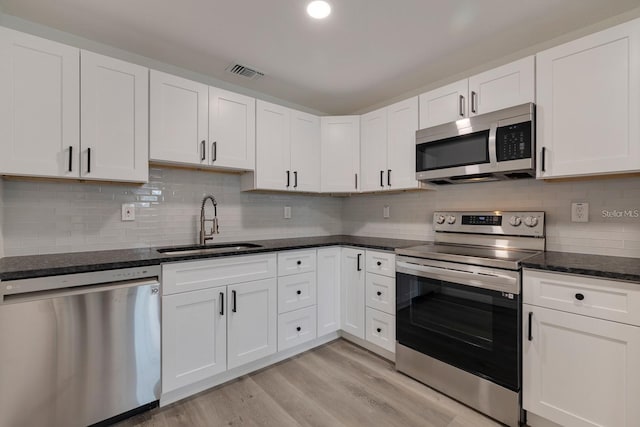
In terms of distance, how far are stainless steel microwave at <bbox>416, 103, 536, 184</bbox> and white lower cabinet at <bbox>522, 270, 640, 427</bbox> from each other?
0.74m

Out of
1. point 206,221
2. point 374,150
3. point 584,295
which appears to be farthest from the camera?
point 374,150

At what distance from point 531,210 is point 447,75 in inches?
52.8

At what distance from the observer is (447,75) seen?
256cm

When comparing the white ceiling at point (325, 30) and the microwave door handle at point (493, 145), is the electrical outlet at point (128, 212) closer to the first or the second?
the white ceiling at point (325, 30)

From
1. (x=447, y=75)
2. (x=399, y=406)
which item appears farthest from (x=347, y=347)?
(x=447, y=75)

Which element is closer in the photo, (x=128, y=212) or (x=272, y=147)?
(x=128, y=212)

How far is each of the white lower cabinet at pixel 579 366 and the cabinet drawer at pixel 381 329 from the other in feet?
2.94

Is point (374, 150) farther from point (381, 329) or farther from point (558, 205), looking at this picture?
point (381, 329)

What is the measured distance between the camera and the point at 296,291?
2455 millimetres

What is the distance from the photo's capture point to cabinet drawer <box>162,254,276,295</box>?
1.83m

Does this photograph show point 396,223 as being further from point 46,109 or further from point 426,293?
point 46,109

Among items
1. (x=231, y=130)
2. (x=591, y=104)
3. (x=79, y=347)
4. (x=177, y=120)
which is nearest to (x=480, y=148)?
(x=591, y=104)

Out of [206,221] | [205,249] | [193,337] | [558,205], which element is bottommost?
[193,337]

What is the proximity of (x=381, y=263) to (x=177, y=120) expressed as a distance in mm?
1921
